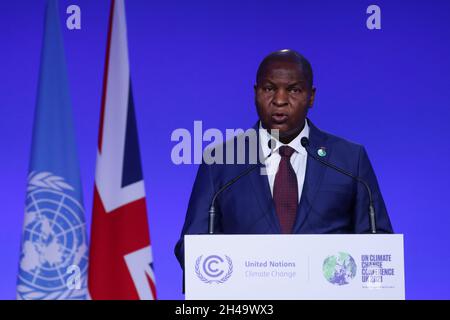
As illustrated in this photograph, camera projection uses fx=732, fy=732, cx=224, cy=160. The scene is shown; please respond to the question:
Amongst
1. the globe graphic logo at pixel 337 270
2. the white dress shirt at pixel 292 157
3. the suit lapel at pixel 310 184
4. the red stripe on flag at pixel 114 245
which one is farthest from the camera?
the red stripe on flag at pixel 114 245

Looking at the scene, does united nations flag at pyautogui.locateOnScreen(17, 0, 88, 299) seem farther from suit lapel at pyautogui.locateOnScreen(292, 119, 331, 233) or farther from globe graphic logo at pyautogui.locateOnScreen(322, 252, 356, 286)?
globe graphic logo at pyautogui.locateOnScreen(322, 252, 356, 286)

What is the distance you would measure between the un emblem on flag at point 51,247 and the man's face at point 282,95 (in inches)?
46.8

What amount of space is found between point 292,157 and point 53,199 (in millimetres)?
1325

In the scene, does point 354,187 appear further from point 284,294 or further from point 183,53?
point 183,53

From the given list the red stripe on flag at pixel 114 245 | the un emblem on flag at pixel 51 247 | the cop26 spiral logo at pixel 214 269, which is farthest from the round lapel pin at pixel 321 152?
the un emblem on flag at pixel 51 247

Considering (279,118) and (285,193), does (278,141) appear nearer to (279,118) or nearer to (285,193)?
(279,118)

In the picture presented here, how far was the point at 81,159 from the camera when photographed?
4.10 m

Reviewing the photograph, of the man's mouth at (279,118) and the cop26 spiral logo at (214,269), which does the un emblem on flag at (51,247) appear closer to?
the man's mouth at (279,118)

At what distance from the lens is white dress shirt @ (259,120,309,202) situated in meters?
2.89

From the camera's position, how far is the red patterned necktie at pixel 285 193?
2801mm

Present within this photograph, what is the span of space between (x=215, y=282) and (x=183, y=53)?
2.16m

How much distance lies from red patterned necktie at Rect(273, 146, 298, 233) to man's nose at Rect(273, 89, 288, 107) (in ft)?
0.68

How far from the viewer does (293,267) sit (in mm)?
2250

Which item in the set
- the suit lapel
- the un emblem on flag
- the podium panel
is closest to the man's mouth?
the suit lapel
